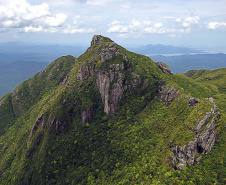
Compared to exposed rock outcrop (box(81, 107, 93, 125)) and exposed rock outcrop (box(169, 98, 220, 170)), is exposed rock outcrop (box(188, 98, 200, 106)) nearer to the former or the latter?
exposed rock outcrop (box(169, 98, 220, 170))

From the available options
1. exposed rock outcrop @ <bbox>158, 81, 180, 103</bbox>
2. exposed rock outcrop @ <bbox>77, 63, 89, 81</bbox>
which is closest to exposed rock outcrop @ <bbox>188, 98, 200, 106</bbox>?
exposed rock outcrop @ <bbox>158, 81, 180, 103</bbox>

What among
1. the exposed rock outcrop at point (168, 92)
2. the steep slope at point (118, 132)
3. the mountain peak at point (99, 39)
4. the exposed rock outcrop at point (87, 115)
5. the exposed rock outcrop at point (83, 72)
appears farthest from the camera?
the mountain peak at point (99, 39)

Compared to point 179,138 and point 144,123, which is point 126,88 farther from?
point 179,138

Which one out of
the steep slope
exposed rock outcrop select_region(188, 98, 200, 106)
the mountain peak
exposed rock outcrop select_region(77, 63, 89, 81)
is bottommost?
the steep slope

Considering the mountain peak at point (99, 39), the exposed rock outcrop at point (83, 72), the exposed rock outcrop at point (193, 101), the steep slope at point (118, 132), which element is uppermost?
the mountain peak at point (99, 39)

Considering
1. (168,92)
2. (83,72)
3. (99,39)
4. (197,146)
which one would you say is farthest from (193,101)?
(99,39)

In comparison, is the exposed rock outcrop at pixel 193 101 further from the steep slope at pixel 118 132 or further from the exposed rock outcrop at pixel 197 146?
the exposed rock outcrop at pixel 197 146

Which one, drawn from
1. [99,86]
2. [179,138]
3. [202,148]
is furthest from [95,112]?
[202,148]

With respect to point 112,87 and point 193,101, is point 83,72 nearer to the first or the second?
point 112,87

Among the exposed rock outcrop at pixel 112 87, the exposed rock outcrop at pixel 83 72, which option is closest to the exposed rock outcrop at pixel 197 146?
the exposed rock outcrop at pixel 112 87
